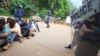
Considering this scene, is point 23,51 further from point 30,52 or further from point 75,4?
point 75,4

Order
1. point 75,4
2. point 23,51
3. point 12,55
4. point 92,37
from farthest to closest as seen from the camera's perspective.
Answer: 1. point 23,51
2. point 12,55
3. point 75,4
4. point 92,37

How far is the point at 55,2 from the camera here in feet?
93.9

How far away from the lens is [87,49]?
1.37m

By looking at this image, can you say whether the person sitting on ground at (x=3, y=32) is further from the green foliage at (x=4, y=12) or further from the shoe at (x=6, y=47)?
the green foliage at (x=4, y=12)

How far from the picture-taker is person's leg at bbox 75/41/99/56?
1.35 meters

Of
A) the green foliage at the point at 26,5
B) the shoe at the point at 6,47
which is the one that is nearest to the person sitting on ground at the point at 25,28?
the shoe at the point at 6,47

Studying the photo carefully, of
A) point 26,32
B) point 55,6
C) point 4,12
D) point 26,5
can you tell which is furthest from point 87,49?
point 55,6

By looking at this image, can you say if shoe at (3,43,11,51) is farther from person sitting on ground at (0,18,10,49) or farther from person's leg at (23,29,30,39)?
person's leg at (23,29,30,39)

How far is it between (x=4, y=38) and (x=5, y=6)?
1739 centimetres

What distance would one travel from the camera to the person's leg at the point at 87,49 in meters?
1.35

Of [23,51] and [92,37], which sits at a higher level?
[92,37]

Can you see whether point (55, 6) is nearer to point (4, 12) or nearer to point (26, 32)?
point (4, 12)

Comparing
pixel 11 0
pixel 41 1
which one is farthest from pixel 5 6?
pixel 41 1

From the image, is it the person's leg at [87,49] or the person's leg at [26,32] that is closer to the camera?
the person's leg at [87,49]
